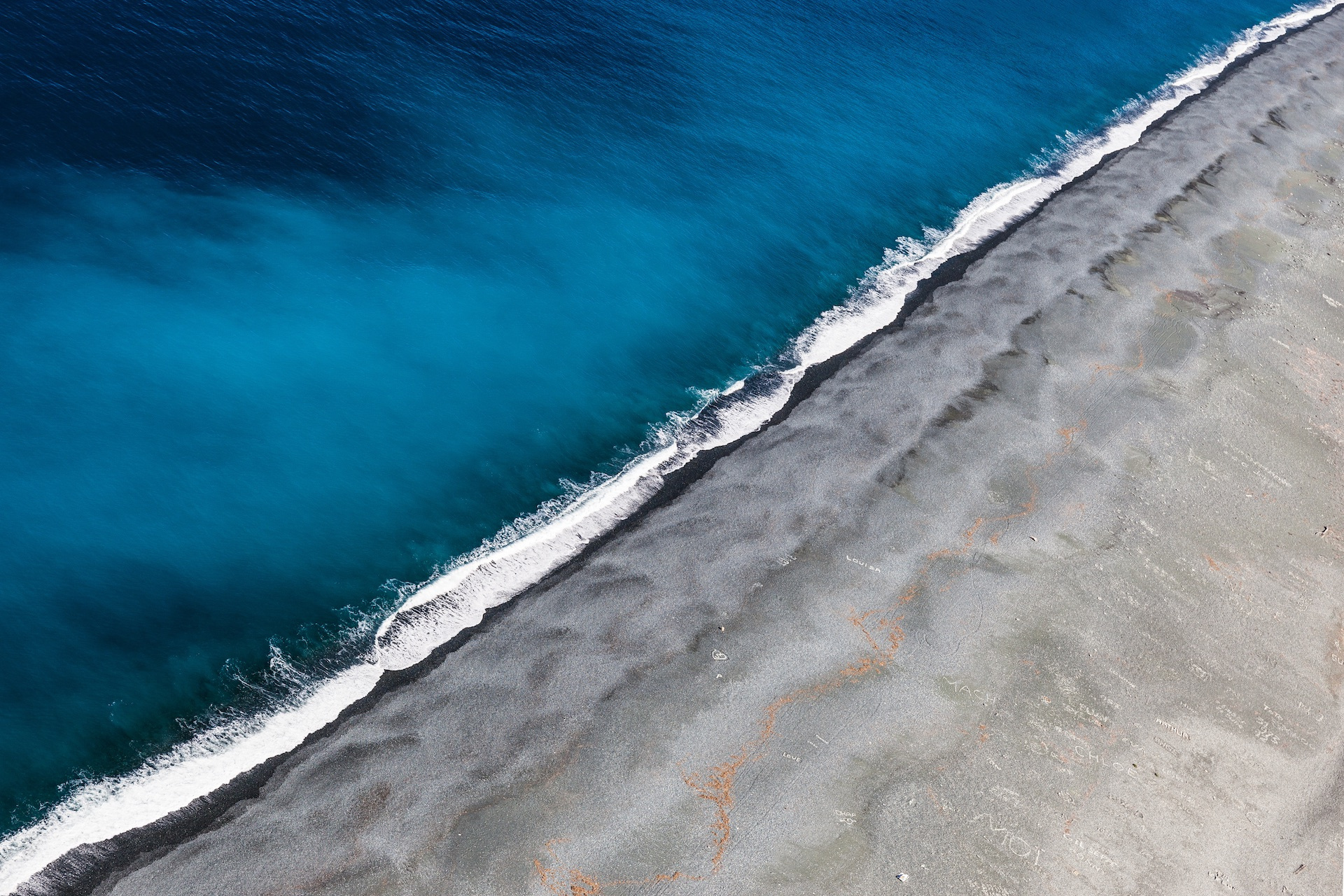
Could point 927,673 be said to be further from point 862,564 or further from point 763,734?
point 763,734

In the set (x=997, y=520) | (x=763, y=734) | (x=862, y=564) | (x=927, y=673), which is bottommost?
(x=763, y=734)

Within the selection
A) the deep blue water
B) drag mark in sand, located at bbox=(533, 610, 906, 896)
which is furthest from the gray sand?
the deep blue water

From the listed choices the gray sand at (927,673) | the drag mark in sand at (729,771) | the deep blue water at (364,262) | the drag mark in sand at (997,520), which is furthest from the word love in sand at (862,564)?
the deep blue water at (364,262)

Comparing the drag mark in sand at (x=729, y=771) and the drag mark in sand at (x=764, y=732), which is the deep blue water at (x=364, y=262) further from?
the drag mark in sand at (x=764, y=732)

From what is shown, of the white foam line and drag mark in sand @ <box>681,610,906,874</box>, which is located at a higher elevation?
drag mark in sand @ <box>681,610,906,874</box>

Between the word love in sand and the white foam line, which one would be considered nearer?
the white foam line

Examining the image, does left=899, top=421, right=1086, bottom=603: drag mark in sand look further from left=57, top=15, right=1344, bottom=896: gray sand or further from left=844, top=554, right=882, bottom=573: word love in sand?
left=844, top=554, right=882, bottom=573: word love in sand

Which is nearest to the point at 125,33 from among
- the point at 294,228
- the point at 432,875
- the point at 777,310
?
the point at 294,228

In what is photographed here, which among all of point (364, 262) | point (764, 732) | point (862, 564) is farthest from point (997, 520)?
point (364, 262)
